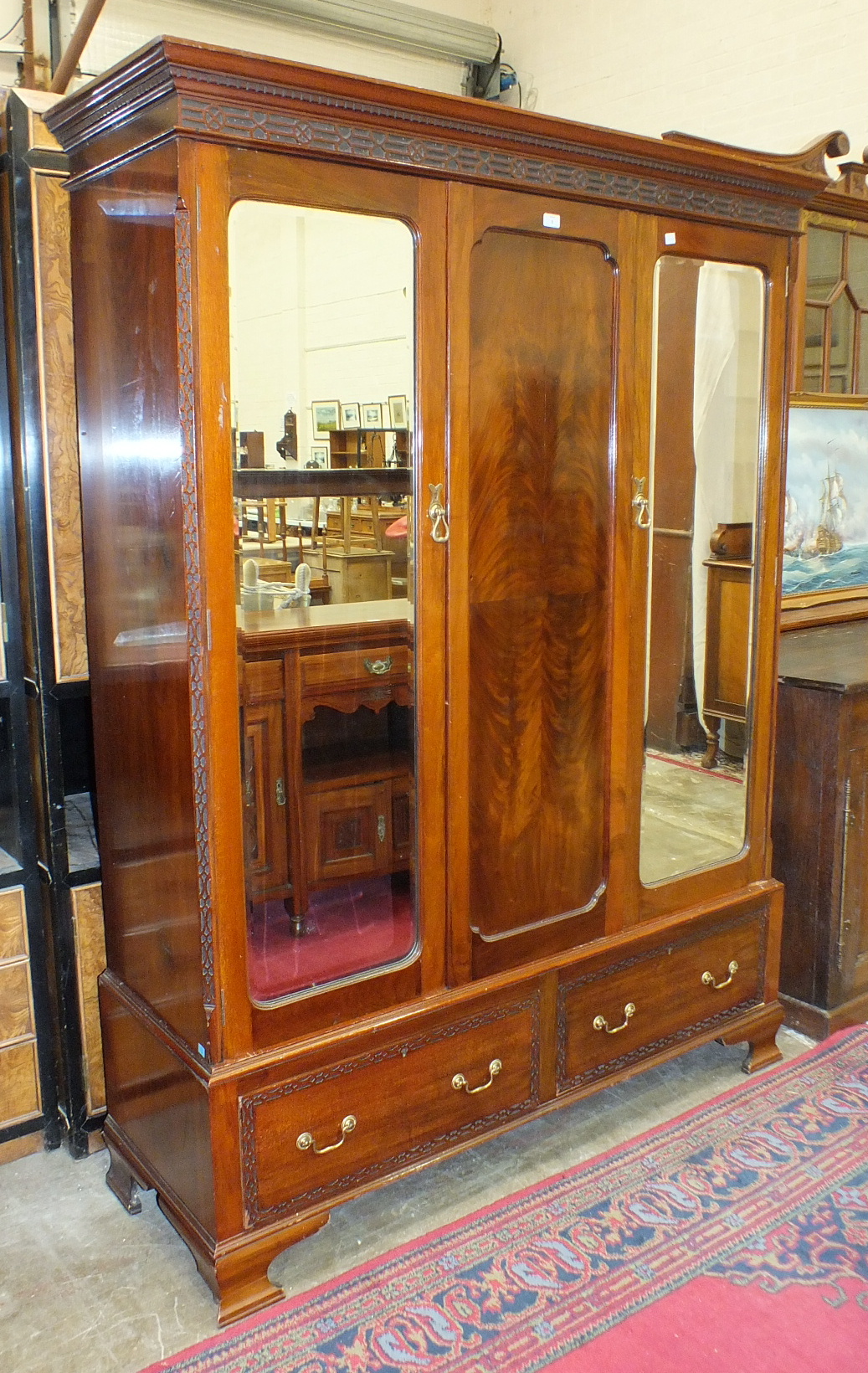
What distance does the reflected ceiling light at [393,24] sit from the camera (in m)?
4.80

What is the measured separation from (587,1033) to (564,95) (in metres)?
4.26

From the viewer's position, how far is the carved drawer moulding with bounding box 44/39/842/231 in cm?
154

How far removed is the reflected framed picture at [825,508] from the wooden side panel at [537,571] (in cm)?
144

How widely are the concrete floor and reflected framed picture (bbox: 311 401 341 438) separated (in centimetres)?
147

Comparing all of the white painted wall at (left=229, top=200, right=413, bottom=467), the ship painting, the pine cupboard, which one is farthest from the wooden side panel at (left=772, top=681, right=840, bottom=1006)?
the white painted wall at (left=229, top=200, right=413, bottom=467)

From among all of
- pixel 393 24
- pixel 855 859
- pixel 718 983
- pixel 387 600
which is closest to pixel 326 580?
pixel 387 600

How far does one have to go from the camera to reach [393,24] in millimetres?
5055

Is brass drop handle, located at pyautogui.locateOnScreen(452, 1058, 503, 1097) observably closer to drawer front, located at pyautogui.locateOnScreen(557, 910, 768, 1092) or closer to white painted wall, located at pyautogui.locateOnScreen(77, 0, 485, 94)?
drawer front, located at pyautogui.locateOnScreen(557, 910, 768, 1092)

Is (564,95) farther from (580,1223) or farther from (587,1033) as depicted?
(580,1223)

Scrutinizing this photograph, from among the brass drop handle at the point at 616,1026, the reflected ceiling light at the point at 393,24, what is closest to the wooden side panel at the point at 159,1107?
the brass drop handle at the point at 616,1026

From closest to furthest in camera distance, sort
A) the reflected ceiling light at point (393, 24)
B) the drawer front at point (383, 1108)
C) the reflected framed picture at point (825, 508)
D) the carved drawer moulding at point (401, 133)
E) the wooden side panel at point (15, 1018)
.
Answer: the carved drawer moulding at point (401, 133) < the drawer front at point (383, 1108) < the wooden side panel at point (15, 1018) < the reflected framed picture at point (825, 508) < the reflected ceiling light at point (393, 24)

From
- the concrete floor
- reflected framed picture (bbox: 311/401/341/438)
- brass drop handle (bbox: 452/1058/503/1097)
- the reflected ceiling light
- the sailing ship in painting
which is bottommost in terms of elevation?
the concrete floor

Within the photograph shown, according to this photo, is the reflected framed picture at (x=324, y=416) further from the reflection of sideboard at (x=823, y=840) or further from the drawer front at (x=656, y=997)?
the reflection of sideboard at (x=823, y=840)

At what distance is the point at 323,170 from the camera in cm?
A: 167
